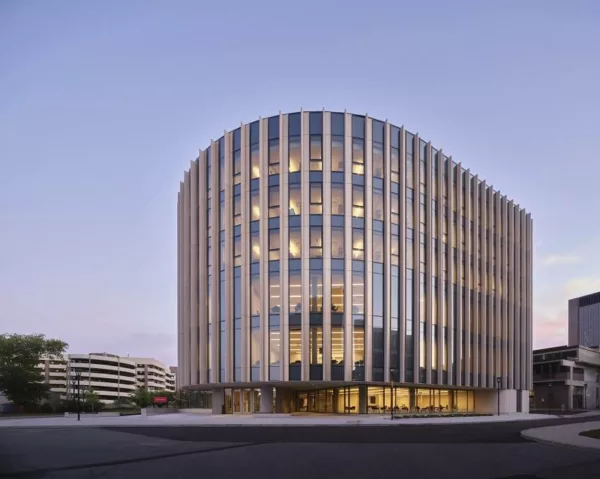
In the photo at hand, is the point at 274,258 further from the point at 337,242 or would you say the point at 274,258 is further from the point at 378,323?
the point at 378,323

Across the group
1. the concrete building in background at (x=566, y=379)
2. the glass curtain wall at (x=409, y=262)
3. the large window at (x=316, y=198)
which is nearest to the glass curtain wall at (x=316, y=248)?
the large window at (x=316, y=198)

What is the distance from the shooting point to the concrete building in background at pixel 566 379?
12381 centimetres

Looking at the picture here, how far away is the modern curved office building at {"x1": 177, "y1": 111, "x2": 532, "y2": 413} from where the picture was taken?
53406 millimetres

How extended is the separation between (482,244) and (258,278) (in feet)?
111

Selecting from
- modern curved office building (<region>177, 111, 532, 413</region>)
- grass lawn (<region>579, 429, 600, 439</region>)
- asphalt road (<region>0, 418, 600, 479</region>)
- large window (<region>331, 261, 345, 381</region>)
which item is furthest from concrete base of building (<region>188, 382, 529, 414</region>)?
asphalt road (<region>0, 418, 600, 479</region>)

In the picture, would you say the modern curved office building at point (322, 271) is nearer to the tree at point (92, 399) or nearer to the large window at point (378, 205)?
the large window at point (378, 205)

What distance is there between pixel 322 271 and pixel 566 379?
309 ft

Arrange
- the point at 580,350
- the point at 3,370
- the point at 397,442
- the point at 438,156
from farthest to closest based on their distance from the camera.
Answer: the point at 580,350, the point at 3,370, the point at 438,156, the point at 397,442

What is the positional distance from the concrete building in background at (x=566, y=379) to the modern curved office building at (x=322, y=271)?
70435 mm

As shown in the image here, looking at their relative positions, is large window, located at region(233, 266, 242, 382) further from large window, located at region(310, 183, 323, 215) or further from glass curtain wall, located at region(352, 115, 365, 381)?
glass curtain wall, located at region(352, 115, 365, 381)

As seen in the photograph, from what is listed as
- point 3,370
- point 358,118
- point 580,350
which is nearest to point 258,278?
point 358,118

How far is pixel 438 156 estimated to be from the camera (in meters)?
65.6

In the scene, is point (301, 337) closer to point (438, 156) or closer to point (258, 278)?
point (258, 278)

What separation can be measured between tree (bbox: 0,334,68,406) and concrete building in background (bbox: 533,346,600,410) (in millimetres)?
102676
